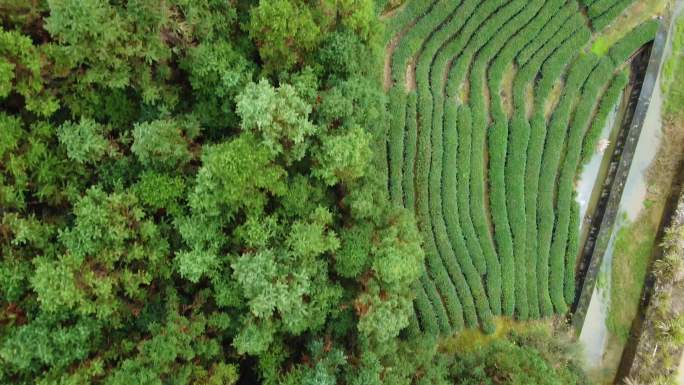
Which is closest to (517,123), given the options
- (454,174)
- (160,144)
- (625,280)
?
(454,174)

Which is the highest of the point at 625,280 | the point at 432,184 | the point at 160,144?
the point at 160,144

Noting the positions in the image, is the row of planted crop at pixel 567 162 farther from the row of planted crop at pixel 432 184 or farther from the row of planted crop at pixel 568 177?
the row of planted crop at pixel 432 184

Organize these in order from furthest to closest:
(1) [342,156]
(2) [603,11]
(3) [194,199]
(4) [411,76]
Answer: (2) [603,11], (4) [411,76], (1) [342,156], (3) [194,199]

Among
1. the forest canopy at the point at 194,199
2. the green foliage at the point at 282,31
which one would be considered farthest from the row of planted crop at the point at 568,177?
the green foliage at the point at 282,31

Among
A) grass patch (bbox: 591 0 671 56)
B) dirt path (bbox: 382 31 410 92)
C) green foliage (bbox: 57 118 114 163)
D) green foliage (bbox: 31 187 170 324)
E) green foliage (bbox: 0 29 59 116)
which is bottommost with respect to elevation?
green foliage (bbox: 31 187 170 324)

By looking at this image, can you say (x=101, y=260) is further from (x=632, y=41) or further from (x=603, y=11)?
(x=632, y=41)

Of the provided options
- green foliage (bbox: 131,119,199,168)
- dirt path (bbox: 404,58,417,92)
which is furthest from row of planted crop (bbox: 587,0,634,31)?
green foliage (bbox: 131,119,199,168)

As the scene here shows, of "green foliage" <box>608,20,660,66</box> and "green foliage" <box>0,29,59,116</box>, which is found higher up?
"green foliage" <box>608,20,660,66</box>

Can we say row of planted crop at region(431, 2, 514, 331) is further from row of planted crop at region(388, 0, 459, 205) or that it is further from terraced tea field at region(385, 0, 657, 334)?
row of planted crop at region(388, 0, 459, 205)

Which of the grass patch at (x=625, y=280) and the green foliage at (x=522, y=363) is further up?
the grass patch at (x=625, y=280)
